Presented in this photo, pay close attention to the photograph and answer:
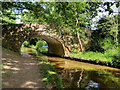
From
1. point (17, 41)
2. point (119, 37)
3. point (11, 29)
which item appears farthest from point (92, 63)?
point (11, 29)

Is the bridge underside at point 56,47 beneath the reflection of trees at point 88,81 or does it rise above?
above

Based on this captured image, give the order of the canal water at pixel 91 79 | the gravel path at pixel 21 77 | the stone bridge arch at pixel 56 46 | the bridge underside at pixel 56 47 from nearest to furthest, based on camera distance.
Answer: the gravel path at pixel 21 77 → the canal water at pixel 91 79 → the stone bridge arch at pixel 56 46 → the bridge underside at pixel 56 47

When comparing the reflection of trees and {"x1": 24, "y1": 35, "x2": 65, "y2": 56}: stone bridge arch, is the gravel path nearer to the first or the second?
the reflection of trees

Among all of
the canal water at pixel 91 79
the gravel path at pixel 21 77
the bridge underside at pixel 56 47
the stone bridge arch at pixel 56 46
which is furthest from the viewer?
the bridge underside at pixel 56 47

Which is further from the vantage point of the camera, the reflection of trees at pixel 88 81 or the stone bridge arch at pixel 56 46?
the stone bridge arch at pixel 56 46

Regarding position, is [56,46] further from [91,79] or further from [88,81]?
[88,81]

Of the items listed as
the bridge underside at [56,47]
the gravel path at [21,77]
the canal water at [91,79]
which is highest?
the bridge underside at [56,47]

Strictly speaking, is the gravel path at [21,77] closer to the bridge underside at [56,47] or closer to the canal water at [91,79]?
the canal water at [91,79]

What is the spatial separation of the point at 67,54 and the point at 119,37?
280 inches

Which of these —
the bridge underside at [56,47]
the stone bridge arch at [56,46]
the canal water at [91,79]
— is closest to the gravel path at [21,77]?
the canal water at [91,79]

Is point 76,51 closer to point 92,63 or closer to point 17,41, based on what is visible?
point 92,63

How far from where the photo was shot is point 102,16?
16672 mm

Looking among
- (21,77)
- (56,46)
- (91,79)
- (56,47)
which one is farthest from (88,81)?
(56,47)

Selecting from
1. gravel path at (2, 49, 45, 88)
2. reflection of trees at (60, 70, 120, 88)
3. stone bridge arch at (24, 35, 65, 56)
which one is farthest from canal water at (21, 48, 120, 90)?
stone bridge arch at (24, 35, 65, 56)
